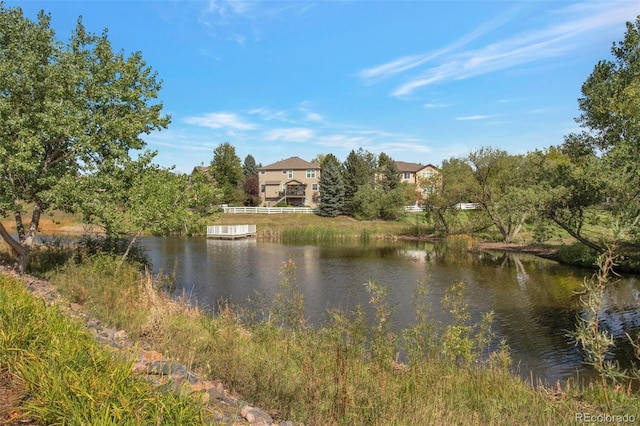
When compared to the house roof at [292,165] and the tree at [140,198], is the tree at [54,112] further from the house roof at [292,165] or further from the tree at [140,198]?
the house roof at [292,165]

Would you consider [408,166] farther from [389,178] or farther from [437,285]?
[437,285]

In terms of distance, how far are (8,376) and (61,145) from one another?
1234 centimetres

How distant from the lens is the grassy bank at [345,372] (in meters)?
5.50

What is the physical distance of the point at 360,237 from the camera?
156 feet

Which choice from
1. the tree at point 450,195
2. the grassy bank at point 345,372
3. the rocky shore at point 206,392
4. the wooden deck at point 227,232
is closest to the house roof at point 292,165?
the wooden deck at point 227,232

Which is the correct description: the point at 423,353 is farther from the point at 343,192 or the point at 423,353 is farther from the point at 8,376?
the point at 343,192

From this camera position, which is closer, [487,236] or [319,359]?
[319,359]

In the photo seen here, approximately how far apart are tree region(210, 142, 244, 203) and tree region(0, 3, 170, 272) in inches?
1932

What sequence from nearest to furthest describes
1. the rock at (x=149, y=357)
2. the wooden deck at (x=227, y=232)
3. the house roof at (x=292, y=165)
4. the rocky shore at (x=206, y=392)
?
1. the rocky shore at (x=206, y=392)
2. the rock at (x=149, y=357)
3. the wooden deck at (x=227, y=232)
4. the house roof at (x=292, y=165)

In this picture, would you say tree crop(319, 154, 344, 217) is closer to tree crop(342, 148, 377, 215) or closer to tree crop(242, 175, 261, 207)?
tree crop(342, 148, 377, 215)

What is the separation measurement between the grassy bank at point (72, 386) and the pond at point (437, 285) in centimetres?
669

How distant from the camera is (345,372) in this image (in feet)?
19.2

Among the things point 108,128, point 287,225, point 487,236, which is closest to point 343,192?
point 287,225

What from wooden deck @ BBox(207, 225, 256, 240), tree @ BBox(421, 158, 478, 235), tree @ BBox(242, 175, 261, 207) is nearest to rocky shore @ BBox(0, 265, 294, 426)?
tree @ BBox(421, 158, 478, 235)
